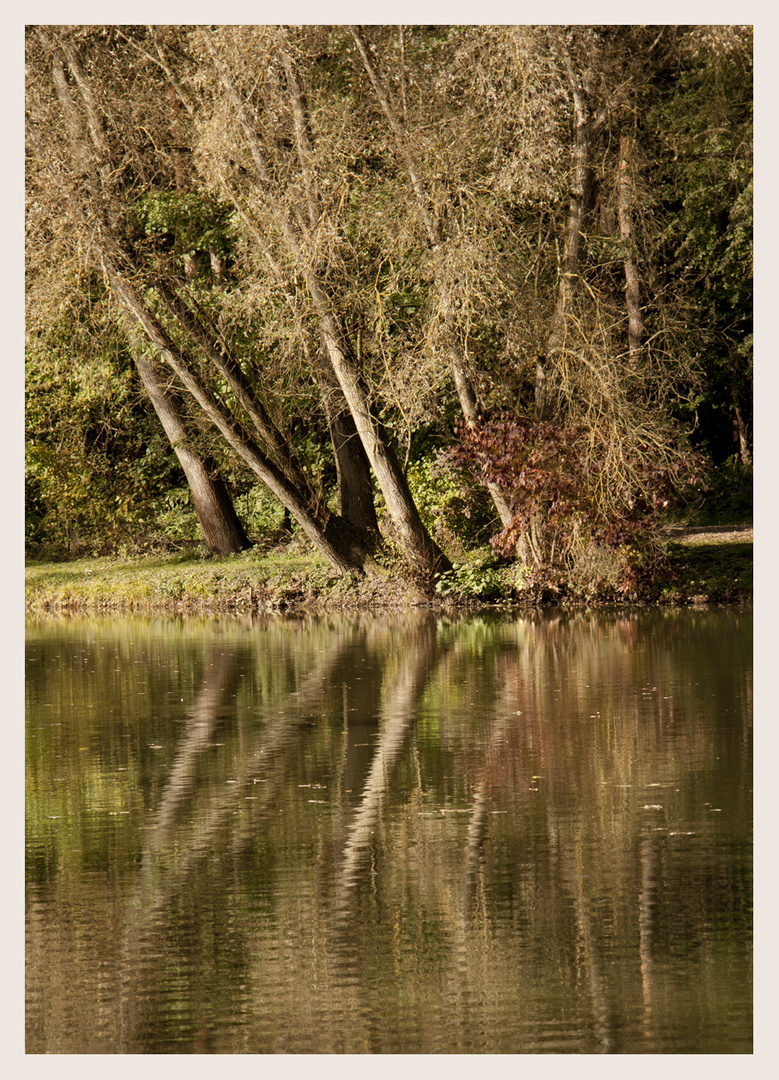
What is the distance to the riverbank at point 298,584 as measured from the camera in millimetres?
16094

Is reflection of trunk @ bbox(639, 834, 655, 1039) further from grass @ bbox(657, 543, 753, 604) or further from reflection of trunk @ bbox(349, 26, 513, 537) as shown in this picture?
reflection of trunk @ bbox(349, 26, 513, 537)

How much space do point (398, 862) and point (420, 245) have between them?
10861 mm

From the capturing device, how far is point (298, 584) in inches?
724

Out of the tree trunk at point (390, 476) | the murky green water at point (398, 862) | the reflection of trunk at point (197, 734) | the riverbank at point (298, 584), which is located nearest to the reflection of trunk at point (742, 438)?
the riverbank at point (298, 584)

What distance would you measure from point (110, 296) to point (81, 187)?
1.90m

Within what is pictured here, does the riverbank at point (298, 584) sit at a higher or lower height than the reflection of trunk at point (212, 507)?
lower

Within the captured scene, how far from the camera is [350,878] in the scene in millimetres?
6219

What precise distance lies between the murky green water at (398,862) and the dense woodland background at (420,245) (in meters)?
5.12

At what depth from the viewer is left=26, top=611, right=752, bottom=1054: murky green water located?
4879 mm

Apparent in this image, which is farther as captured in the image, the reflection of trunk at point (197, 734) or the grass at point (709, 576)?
the grass at point (709, 576)

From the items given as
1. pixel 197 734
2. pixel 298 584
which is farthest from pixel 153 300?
pixel 197 734

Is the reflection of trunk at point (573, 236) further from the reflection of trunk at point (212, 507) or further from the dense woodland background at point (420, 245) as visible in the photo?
the reflection of trunk at point (212, 507)

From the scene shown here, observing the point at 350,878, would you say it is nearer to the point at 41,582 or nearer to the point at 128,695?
the point at 128,695

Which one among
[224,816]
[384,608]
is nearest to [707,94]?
[384,608]
